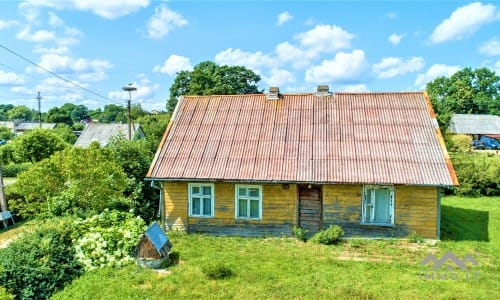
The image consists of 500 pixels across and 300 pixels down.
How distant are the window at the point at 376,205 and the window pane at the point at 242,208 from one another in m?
4.17

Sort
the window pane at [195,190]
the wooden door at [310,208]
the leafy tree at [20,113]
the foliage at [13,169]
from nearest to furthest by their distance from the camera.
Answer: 1. the wooden door at [310,208]
2. the window pane at [195,190]
3. the foliage at [13,169]
4. the leafy tree at [20,113]

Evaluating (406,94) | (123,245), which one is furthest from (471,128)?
(123,245)

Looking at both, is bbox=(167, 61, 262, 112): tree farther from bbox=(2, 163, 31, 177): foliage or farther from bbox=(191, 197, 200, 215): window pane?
bbox=(191, 197, 200, 215): window pane

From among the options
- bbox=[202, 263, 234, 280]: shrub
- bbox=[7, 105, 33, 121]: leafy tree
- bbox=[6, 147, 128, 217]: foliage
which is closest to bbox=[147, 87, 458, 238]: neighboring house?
bbox=[6, 147, 128, 217]: foliage

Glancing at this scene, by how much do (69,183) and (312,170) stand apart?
8868 millimetres

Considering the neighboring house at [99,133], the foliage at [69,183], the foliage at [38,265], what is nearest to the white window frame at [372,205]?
the foliage at [69,183]

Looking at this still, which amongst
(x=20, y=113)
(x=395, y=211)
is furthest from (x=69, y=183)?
(x=20, y=113)

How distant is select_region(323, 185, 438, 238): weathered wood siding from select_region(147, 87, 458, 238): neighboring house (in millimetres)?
32

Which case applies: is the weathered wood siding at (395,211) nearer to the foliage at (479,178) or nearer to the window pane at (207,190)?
the window pane at (207,190)

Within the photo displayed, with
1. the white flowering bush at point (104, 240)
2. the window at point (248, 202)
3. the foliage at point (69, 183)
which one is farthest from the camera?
the window at point (248, 202)

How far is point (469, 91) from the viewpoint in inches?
2687

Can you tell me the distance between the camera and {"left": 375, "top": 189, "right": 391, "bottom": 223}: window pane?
12.2 metres

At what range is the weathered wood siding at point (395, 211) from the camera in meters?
11.9

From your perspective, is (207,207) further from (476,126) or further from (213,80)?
(476,126)
